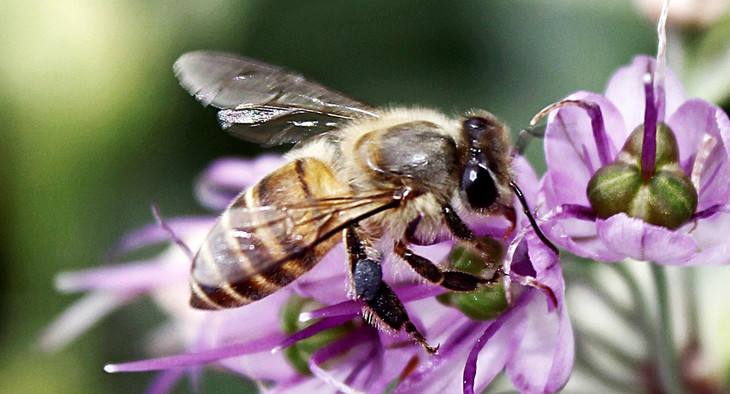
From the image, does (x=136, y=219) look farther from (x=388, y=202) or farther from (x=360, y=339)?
(x=388, y=202)

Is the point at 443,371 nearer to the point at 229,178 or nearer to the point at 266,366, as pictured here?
the point at 266,366

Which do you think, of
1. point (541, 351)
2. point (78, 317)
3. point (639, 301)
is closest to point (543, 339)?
point (541, 351)

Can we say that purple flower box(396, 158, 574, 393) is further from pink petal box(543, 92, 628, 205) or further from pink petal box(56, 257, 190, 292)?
pink petal box(56, 257, 190, 292)

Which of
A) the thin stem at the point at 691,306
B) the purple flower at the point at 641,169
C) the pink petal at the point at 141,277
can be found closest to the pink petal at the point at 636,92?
the purple flower at the point at 641,169

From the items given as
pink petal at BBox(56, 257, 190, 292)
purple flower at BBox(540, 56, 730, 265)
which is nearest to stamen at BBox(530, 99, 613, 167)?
purple flower at BBox(540, 56, 730, 265)

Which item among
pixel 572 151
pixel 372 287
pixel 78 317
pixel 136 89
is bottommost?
pixel 78 317

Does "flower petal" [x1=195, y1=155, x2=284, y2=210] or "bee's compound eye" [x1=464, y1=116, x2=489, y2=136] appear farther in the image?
"flower petal" [x1=195, y1=155, x2=284, y2=210]
